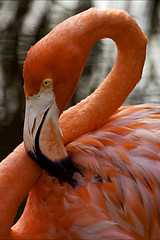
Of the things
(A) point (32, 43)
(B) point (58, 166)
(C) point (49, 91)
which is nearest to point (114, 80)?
(C) point (49, 91)

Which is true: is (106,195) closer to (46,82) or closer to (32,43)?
(46,82)

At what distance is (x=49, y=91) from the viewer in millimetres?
1686

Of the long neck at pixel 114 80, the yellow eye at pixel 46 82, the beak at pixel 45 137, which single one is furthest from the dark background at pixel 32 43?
the yellow eye at pixel 46 82

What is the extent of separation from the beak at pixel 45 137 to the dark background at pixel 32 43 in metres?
1.32

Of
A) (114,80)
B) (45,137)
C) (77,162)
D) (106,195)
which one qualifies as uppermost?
(114,80)

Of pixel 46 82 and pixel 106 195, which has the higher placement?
pixel 46 82

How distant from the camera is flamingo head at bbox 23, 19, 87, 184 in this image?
5.36 feet

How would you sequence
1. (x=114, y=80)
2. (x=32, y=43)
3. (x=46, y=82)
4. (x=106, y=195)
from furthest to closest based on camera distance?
(x=32, y=43) < (x=114, y=80) < (x=106, y=195) < (x=46, y=82)

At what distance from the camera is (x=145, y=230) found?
5.92ft

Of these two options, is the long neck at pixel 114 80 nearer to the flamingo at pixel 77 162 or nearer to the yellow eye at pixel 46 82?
the flamingo at pixel 77 162

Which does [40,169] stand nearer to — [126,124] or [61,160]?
[61,160]

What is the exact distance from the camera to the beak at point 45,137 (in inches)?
66.2

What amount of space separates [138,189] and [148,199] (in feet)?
0.21

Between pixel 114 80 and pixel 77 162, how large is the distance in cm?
46
